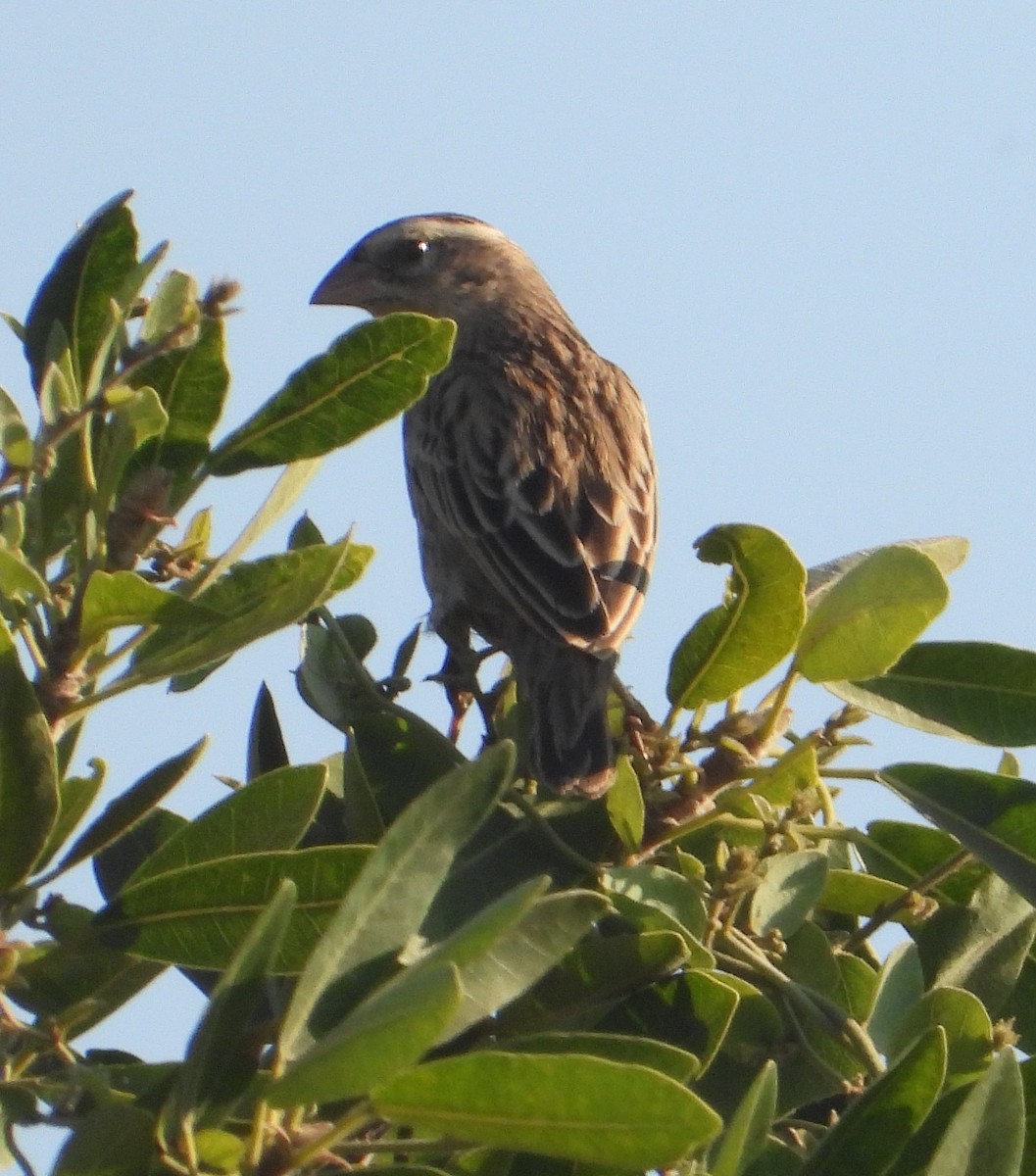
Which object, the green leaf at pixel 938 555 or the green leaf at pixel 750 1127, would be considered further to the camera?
the green leaf at pixel 938 555

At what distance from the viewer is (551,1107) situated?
1826mm

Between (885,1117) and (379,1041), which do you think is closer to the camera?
(379,1041)

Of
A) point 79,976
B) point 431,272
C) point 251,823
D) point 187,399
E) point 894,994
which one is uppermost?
point 431,272

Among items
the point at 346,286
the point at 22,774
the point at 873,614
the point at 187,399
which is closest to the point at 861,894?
the point at 873,614

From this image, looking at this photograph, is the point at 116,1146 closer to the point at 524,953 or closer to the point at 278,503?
the point at 524,953

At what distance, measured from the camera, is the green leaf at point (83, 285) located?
2.70 meters

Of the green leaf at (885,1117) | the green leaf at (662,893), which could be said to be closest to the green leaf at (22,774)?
the green leaf at (662,893)

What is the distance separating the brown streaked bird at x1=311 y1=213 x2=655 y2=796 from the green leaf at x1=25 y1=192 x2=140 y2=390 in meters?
1.15

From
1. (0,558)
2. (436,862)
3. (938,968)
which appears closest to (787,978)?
(938,968)

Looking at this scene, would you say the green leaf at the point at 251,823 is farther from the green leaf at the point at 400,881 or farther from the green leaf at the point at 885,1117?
the green leaf at the point at 885,1117

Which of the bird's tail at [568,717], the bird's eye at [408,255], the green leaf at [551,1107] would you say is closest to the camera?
the green leaf at [551,1107]

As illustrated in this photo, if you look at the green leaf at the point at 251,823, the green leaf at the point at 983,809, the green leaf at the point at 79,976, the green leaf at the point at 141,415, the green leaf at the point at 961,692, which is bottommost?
the green leaf at the point at 79,976

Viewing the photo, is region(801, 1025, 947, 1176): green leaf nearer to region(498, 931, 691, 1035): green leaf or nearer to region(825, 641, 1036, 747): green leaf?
region(498, 931, 691, 1035): green leaf

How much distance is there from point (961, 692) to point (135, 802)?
128 centimetres
